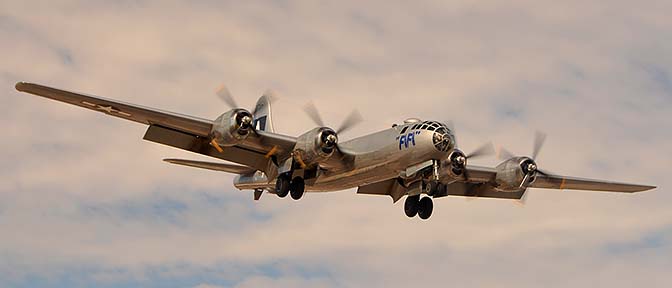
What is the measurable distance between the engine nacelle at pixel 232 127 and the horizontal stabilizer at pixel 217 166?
4.92 m

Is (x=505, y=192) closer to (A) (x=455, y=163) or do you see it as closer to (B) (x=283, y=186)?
(A) (x=455, y=163)

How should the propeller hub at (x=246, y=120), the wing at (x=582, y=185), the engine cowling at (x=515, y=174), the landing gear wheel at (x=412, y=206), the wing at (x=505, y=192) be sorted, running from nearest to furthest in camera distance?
the propeller hub at (x=246, y=120), the engine cowling at (x=515, y=174), the landing gear wheel at (x=412, y=206), the wing at (x=505, y=192), the wing at (x=582, y=185)

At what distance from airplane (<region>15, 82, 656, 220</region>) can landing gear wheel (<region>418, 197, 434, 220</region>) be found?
44 millimetres

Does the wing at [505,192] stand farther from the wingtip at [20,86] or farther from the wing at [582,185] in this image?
the wingtip at [20,86]

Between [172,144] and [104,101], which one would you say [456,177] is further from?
[104,101]

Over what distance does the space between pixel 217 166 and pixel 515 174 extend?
13.0 m

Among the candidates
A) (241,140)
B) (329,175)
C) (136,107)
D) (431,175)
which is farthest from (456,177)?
(136,107)

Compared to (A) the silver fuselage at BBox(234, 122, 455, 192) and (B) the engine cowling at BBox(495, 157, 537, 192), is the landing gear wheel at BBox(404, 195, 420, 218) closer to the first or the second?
(A) the silver fuselage at BBox(234, 122, 455, 192)

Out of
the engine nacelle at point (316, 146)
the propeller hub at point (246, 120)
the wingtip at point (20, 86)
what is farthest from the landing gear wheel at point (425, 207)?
the wingtip at point (20, 86)

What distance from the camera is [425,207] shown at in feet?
140

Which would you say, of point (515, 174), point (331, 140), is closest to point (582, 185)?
point (515, 174)

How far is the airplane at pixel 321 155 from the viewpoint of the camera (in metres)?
36.8

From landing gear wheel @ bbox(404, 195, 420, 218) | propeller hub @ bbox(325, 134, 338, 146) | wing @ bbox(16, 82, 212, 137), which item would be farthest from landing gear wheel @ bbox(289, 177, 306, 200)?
landing gear wheel @ bbox(404, 195, 420, 218)

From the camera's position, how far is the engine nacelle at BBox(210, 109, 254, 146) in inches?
1439
